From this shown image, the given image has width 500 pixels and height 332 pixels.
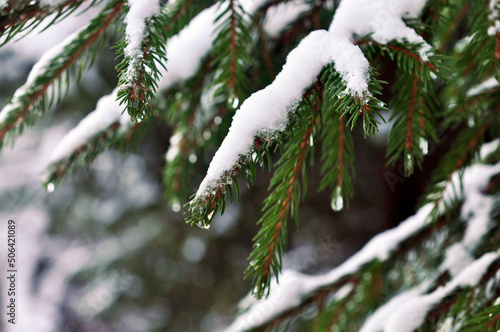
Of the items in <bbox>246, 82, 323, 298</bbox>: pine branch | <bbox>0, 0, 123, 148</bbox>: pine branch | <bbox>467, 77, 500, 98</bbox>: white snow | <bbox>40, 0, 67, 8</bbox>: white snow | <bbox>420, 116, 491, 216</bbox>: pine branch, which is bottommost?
<bbox>420, 116, 491, 216</bbox>: pine branch

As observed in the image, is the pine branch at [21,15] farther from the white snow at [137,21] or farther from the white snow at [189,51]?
the white snow at [189,51]

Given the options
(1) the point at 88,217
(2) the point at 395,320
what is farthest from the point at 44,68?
(1) the point at 88,217

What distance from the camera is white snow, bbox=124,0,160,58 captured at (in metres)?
0.51

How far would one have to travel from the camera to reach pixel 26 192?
9.98 ft

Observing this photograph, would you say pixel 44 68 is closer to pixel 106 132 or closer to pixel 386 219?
pixel 106 132

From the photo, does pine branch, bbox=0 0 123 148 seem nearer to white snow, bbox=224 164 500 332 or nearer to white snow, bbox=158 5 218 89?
white snow, bbox=158 5 218 89

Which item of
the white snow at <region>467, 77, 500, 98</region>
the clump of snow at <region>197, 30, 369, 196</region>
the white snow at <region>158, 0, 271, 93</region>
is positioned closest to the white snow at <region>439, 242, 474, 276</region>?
the white snow at <region>467, 77, 500, 98</region>

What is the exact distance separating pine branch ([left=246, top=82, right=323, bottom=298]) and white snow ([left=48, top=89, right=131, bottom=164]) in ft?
1.61

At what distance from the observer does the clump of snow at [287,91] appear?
0.46 meters

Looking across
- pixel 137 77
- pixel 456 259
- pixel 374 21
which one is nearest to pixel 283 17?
pixel 374 21

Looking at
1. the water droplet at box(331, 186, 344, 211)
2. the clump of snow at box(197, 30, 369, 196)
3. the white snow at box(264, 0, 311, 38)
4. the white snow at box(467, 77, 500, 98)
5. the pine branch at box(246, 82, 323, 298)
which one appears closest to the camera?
the clump of snow at box(197, 30, 369, 196)

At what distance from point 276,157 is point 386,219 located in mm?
1288

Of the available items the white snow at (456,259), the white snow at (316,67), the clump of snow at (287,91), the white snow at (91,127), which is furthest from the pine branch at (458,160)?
the white snow at (91,127)

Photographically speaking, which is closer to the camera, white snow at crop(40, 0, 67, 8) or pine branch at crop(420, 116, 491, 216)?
white snow at crop(40, 0, 67, 8)
